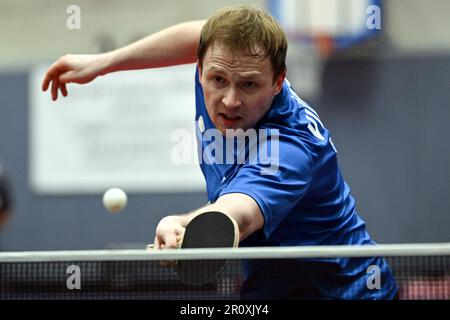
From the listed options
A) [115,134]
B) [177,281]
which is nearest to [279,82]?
[177,281]

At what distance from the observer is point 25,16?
9430 millimetres

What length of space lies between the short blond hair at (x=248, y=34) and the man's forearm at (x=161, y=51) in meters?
0.33

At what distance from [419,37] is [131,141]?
325cm

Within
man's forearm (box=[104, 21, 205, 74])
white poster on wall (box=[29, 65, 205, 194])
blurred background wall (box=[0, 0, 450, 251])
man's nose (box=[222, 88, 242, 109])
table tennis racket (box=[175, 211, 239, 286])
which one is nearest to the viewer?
table tennis racket (box=[175, 211, 239, 286])

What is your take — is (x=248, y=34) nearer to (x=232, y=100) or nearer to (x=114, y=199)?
(x=232, y=100)

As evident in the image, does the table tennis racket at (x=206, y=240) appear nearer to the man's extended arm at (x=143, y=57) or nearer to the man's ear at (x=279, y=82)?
the man's ear at (x=279, y=82)

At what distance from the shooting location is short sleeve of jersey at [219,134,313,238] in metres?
2.04

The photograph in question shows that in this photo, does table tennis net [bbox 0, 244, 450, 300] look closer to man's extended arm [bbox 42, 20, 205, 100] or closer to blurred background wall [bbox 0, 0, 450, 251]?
man's extended arm [bbox 42, 20, 205, 100]

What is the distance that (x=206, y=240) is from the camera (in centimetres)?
191

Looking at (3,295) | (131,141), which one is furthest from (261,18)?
(131,141)

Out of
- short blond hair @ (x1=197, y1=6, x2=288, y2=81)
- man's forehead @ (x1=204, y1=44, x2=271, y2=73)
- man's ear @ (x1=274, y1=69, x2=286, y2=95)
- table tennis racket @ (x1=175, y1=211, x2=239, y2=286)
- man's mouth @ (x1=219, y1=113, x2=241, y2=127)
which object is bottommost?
table tennis racket @ (x1=175, y1=211, x2=239, y2=286)

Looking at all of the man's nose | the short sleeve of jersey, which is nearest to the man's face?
the man's nose

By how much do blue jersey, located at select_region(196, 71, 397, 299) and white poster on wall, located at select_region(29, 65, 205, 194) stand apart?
6.30m

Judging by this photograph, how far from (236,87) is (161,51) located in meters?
0.54
